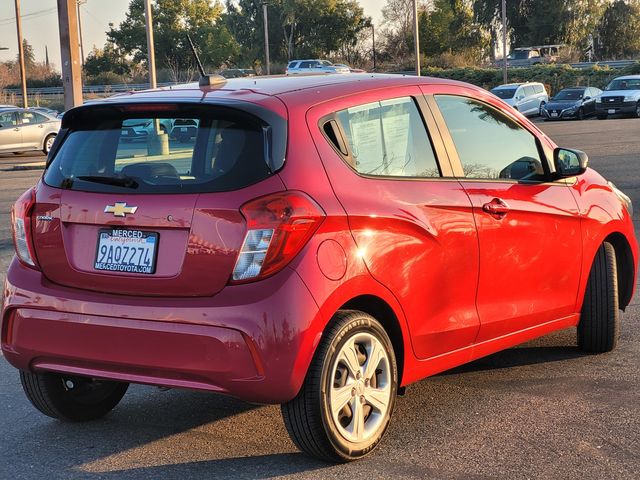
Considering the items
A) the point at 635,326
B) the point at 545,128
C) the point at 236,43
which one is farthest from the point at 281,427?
the point at 236,43

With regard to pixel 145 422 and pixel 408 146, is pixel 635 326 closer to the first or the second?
pixel 408 146

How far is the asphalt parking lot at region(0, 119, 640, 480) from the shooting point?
4387mm

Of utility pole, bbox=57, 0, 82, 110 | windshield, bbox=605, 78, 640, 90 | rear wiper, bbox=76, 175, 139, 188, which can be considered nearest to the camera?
rear wiper, bbox=76, 175, 139, 188

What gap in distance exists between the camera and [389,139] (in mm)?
4832

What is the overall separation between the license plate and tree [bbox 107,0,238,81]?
87.7 meters

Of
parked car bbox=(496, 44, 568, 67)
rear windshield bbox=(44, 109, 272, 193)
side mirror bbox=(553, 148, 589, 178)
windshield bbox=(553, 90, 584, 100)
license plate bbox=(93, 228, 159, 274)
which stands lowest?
windshield bbox=(553, 90, 584, 100)

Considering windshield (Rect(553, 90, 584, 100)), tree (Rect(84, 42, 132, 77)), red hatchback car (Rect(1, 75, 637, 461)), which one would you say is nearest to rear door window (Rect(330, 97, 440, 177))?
red hatchback car (Rect(1, 75, 637, 461))

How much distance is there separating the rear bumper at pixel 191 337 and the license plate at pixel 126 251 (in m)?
0.13

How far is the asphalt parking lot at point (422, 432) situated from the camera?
439cm

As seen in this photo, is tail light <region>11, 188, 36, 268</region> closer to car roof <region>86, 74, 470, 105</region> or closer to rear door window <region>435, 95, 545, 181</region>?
car roof <region>86, 74, 470, 105</region>

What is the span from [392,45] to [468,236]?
91009mm

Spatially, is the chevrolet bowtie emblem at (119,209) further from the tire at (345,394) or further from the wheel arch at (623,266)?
the wheel arch at (623,266)

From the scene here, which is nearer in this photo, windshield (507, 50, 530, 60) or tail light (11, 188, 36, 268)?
tail light (11, 188, 36, 268)

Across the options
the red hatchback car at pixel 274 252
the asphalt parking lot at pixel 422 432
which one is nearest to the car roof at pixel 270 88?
the red hatchback car at pixel 274 252
